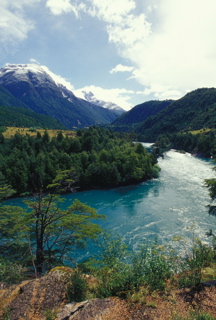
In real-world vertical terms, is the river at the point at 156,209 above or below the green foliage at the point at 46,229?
below

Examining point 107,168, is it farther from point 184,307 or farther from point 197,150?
point 197,150

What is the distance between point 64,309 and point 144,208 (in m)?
35.2

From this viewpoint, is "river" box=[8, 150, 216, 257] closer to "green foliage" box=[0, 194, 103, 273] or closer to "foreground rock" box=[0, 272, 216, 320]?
"green foliage" box=[0, 194, 103, 273]

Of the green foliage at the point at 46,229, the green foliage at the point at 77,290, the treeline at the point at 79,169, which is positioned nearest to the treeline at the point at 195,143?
the treeline at the point at 79,169

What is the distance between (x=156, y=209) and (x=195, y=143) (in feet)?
355

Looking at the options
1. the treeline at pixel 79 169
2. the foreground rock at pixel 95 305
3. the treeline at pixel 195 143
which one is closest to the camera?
the foreground rock at pixel 95 305

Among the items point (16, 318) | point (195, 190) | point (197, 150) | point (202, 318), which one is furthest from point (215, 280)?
point (197, 150)

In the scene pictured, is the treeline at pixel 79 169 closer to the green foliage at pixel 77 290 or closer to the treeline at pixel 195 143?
the green foliage at pixel 77 290

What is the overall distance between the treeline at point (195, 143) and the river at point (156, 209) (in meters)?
51.7

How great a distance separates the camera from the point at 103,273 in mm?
11023

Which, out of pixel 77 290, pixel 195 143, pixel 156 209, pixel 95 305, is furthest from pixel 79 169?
pixel 195 143

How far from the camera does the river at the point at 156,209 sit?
29.6 metres

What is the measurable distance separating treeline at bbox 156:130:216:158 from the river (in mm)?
51681

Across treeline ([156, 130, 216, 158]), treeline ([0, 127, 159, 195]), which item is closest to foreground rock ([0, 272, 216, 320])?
treeline ([0, 127, 159, 195])
